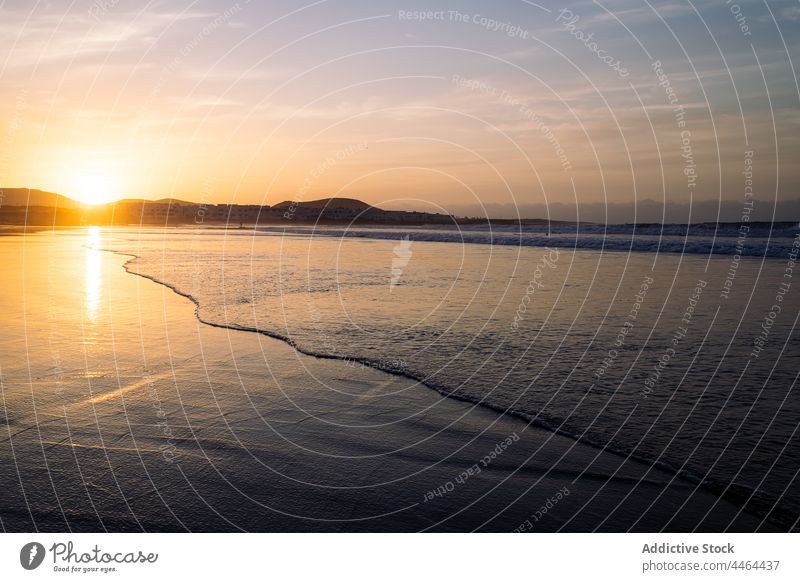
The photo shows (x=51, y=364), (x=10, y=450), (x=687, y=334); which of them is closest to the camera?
(x=10, y=450)

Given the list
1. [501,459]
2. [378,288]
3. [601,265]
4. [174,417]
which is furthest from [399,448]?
[601,265]

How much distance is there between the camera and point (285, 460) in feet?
22.6

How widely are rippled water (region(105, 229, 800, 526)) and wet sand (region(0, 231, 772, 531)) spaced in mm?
758

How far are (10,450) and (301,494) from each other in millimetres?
4065

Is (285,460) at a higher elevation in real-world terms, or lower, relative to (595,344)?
lower

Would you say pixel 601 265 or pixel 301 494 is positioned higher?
pixel 601 265

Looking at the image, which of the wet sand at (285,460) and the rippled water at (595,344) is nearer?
the wet sand at (285,460)

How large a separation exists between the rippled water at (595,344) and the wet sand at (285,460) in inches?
29.8

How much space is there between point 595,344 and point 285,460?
8364mm

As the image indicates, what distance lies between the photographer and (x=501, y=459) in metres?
7.02

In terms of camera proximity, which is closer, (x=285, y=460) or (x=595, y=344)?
(x=285, y=460)

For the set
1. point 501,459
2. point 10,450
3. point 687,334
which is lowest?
point 10,450

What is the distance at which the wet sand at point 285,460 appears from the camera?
5695 mm
